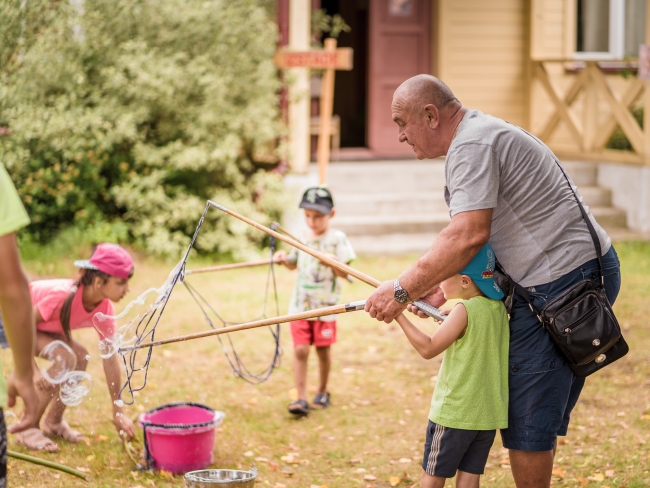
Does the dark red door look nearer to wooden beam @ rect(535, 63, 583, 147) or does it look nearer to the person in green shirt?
wooden beam @ rect(535, 63, 583, 147)

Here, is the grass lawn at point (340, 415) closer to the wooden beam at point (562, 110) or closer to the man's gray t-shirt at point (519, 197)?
the man's gray t-shirt at point (519, 197)

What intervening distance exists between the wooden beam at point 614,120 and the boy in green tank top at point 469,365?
30.4 feet

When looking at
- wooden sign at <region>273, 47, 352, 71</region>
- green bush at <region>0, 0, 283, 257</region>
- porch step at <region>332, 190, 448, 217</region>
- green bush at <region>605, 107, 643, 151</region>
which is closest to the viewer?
wooden sign at <region>273, 47, 352, 71</region>

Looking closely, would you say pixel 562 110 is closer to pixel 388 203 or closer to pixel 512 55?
pixel 512 55

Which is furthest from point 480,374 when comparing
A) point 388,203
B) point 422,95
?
point 388,203

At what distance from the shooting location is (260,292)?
9281 mm

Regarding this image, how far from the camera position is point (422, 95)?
138 inches

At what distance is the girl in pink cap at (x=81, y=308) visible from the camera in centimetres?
475

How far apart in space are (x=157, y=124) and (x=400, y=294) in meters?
7.90

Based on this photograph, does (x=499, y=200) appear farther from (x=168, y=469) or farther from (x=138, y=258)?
(x=138, y=258)

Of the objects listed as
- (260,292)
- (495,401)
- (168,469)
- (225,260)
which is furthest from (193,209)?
(495,401)

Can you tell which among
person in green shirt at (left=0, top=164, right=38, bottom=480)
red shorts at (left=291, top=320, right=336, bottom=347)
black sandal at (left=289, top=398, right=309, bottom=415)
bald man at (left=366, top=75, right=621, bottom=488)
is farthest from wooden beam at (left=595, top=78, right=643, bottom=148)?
person in green shirt at (left=0, top=164, right=38, bottom=480)

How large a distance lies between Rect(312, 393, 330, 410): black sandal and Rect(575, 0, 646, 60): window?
947 cm

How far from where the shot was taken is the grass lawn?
4820 mm
